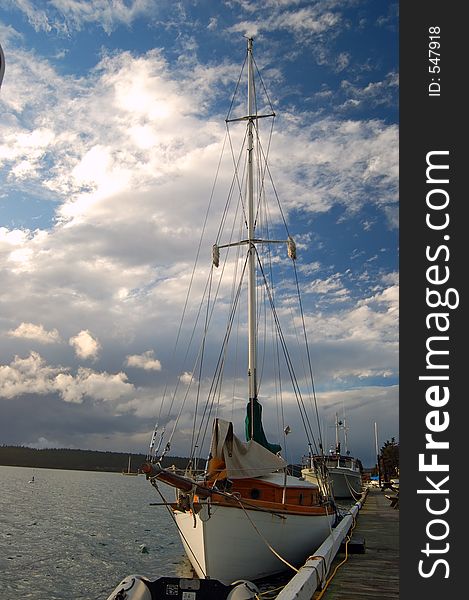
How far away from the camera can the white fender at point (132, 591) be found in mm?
9508

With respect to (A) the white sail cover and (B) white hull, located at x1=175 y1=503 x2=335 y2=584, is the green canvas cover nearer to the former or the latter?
(A) the white sail cover

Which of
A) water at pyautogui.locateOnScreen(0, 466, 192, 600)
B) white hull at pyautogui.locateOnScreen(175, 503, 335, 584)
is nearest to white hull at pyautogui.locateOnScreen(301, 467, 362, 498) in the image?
water at pyautogui.locateOnScreen(0, 466, 192, 600)

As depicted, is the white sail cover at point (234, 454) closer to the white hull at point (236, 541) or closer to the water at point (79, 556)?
the white hull at point (236, 541)

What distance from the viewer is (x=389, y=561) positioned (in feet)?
48.1

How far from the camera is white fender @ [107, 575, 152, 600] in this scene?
9508mm

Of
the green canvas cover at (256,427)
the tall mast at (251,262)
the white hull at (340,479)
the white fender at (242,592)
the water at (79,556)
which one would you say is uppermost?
the tall mast at (251,262)

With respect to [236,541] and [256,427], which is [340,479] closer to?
[256,427]

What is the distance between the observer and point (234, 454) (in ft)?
53.3

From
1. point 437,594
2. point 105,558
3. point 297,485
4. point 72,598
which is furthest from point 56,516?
point 437,594

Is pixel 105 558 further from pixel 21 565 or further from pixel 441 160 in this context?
pixel 441 160

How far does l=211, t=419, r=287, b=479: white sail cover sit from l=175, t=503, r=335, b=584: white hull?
1.40 metres

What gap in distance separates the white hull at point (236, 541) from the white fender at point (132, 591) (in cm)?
467

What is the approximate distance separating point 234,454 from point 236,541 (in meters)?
2.45

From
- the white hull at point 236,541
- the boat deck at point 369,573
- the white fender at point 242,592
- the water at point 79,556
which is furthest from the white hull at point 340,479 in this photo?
the white fender at point 242,592
